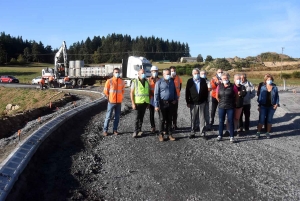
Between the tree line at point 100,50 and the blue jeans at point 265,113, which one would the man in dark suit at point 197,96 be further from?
the tree line at point 100,50

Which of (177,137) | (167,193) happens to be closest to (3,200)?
(167,193)

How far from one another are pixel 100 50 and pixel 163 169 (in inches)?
4426

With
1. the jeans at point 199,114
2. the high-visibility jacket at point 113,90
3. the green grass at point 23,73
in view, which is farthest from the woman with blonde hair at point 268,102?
the green grass at point 23,73

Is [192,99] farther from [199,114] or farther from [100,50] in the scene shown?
[100,50]

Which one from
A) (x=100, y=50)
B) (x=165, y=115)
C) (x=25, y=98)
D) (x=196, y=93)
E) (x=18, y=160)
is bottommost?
(x=25, y=98)

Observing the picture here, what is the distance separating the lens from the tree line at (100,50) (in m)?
109

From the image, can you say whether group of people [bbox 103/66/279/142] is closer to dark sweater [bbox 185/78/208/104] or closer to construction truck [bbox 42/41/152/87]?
dark sweater [bbox 185/78/208/104]

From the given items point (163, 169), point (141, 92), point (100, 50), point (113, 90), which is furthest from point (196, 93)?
point (100, 50)

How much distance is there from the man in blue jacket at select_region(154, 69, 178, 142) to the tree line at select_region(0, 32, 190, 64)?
94927mm

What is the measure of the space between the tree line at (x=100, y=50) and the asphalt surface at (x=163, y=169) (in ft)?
313

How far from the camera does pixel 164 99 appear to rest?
8641mm

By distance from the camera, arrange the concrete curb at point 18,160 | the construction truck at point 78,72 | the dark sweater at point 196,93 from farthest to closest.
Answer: the construction truck at point 78,72
the dark sweater at point 196,93
the concrete curb at point 18,160

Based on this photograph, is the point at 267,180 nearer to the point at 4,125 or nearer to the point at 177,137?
the point at 177,137

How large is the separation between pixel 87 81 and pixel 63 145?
32.6m
